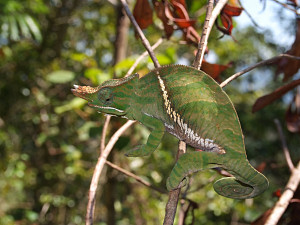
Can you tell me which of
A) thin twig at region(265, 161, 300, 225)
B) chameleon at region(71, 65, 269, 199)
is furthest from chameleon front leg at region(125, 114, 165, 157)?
thin twig at region(265, 161, 300, 225)

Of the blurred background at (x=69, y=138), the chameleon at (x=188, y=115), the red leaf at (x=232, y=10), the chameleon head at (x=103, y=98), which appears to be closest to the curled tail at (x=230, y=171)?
the chameleon at (x=188, y=115)

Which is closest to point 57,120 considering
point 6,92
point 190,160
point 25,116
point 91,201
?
point 25,116

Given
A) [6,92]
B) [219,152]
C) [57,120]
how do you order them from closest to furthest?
1. [219,152]
2. [6,92]
3. [57,120]

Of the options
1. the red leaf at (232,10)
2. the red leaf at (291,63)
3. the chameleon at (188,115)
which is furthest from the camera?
the red leaf at (291,63)

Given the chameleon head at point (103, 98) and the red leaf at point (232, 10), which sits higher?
the red leaf at point (232, 10)

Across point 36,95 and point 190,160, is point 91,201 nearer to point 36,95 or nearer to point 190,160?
point 190,160

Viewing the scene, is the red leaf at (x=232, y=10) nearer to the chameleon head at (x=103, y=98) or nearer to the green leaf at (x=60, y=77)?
the chameleon head at (x=103, y=98)
